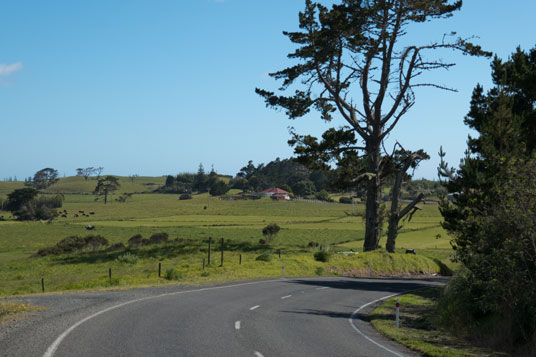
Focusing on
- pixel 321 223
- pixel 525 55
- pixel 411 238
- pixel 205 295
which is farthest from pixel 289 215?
pixel 205 295

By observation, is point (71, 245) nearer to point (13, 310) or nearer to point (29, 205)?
point (13, 310)

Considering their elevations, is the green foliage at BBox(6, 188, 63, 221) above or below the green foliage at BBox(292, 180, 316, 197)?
below

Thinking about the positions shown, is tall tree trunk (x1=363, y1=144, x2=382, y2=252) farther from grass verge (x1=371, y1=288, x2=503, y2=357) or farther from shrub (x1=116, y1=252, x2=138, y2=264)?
shrub (x1=116, y1=252, x2=138, y2=264)

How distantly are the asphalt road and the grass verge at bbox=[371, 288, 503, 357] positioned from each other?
51cm

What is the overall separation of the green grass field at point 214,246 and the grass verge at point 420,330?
11.5 metres

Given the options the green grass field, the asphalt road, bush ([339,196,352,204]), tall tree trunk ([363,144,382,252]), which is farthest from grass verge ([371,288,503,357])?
bush ([339,196,352,204])

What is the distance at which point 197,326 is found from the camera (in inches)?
573

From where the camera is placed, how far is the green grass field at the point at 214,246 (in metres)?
34.0

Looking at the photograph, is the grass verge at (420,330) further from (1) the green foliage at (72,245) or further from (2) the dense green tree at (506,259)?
(1) the green foliage at (72,245)

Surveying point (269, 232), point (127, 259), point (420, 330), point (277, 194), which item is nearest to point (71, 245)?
point (127, 259)

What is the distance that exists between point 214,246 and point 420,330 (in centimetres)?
3336

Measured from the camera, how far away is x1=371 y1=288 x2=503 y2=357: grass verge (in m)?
13.5

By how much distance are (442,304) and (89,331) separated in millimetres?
11731

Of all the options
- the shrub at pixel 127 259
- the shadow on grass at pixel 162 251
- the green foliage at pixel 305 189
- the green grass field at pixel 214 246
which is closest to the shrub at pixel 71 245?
the green grass field at pixel 214 246
